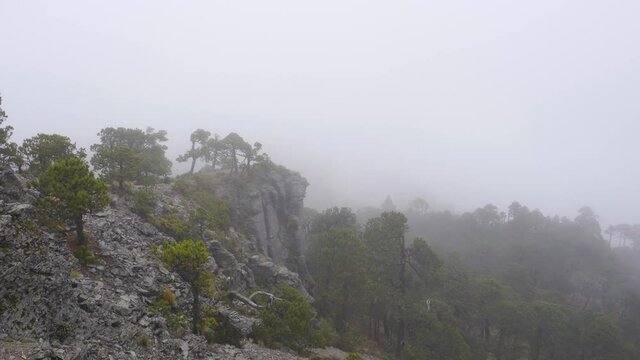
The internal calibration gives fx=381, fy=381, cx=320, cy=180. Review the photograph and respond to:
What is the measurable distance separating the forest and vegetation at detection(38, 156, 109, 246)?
93mm

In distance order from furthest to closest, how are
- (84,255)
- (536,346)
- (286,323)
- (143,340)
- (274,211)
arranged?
(274,211)
(536,346)
(286,323)
(84,255)
(143,340)

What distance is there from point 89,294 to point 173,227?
741 inches

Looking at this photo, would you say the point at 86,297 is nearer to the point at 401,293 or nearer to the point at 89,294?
the point at 89,294

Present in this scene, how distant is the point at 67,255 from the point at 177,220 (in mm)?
18988

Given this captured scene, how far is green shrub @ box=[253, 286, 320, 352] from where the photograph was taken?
3278 centimetres

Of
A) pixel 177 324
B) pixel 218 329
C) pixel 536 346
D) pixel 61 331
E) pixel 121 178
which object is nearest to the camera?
pixel 61 331

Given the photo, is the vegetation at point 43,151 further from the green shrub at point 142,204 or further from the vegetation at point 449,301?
the vegetation at point 449,301

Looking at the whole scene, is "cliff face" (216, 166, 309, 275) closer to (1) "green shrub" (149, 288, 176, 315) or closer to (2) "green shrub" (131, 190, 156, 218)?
(2) "green shrub" (131, 190, 156, 218)

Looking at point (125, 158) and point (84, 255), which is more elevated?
point (125, 158)

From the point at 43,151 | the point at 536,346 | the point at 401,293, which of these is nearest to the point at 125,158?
the point at 43,151

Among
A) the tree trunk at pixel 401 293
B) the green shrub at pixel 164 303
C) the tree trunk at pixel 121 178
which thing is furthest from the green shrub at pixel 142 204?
the tree trunk at pixel 401 293

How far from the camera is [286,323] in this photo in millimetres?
33375

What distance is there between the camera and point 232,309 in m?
35.3

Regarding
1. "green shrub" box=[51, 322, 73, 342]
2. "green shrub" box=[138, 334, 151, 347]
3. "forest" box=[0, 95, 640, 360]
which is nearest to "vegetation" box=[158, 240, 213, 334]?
"forest" box=[0, 95, 640, 360]
